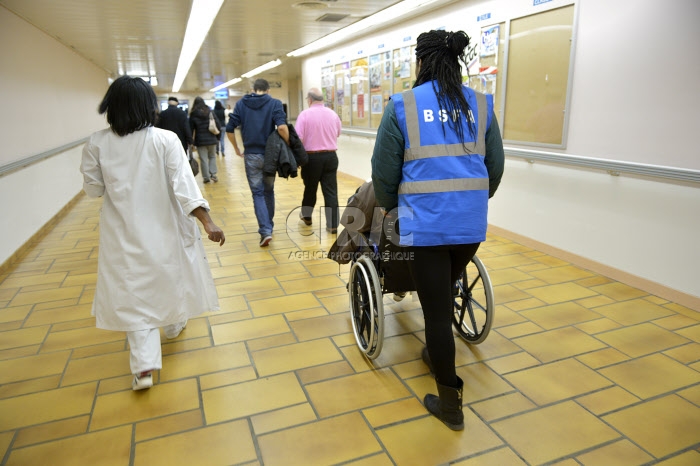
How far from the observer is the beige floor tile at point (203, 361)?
2.38 metres

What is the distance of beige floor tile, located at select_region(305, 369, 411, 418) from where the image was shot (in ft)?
6.89

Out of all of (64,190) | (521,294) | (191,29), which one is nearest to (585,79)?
(521,294)

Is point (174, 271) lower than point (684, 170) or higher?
lower

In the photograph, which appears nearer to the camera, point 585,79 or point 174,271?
point 174,271

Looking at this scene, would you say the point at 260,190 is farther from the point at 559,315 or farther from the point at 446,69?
the point at 446,69

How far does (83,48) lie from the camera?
8.29m

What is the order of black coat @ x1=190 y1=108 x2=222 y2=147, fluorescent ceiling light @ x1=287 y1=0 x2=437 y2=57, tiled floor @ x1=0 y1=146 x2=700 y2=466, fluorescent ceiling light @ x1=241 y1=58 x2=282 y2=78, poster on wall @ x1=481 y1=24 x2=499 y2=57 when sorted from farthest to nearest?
fluorescent ceiling light @ x1=241 y1=58 x2=282 y2=78, black coat @ x1=190 y1=108 x2=222 y2=147, fluorescent ceiling light @ x1=287 y1=0 x2=437 y2=57, poster on wall @ x1=481 y1=24 x2=499 y2=57, tiled floor @ x1=0 y1=146 x2=700 y2=466

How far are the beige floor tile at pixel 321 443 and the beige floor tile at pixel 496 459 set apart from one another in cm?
34

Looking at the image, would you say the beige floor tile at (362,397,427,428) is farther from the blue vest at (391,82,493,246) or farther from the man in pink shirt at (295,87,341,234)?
the man in pink shirt at (295,87,341,234)

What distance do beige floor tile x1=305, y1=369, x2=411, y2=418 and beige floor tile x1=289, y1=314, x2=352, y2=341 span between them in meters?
0.48

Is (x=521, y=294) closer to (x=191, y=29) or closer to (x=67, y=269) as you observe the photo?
(x=67, y=269)

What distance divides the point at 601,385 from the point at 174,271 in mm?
2059

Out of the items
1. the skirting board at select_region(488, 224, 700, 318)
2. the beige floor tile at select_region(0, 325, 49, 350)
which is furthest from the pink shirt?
the beige floor tile at select_region(0, 325, 49, 350)

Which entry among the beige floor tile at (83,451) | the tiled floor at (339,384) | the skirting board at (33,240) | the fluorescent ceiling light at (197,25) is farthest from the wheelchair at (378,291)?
the fluorescent ceiling light at (197,25)
